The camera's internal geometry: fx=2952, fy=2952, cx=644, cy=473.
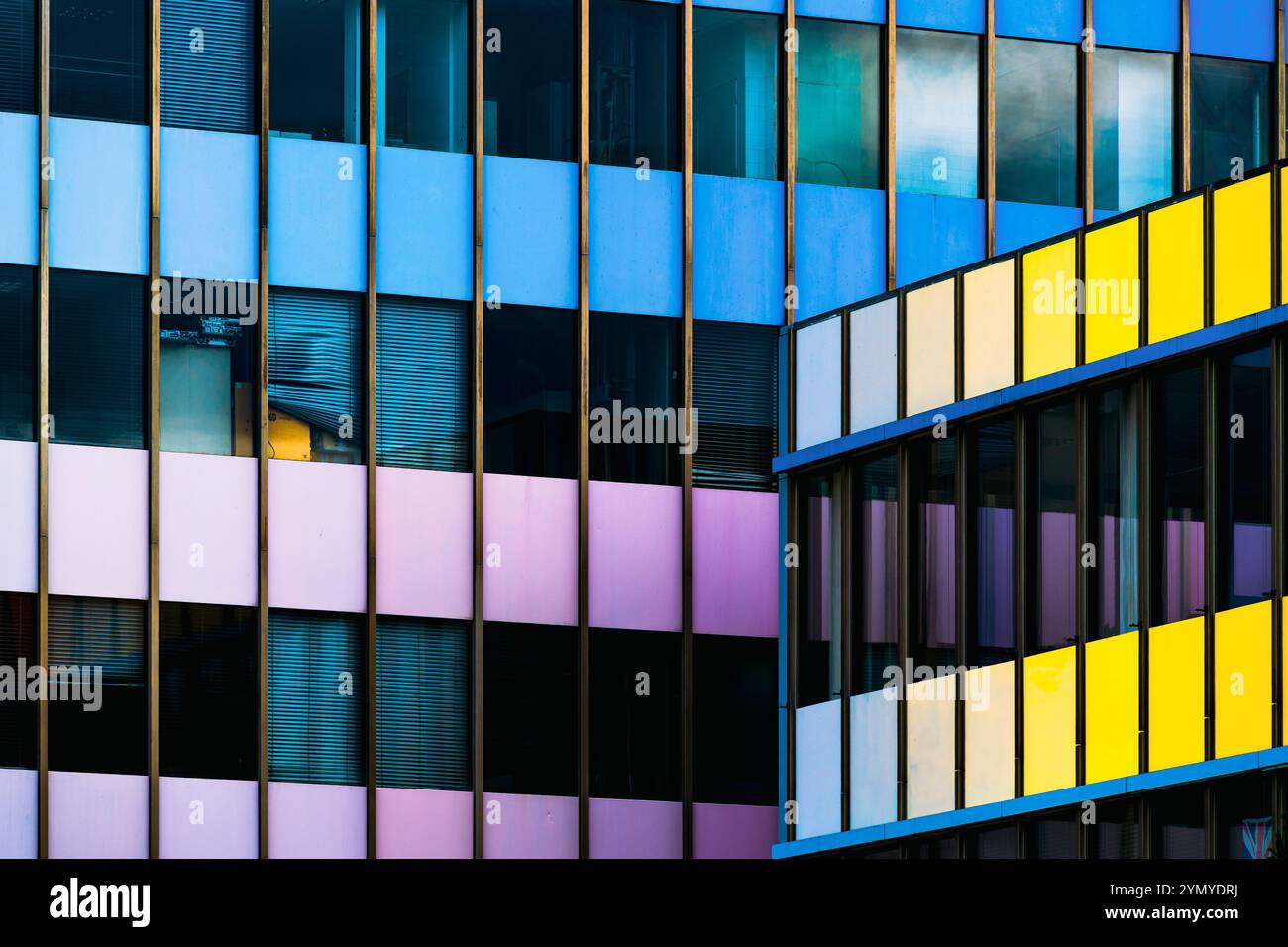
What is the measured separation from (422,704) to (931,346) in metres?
7.62

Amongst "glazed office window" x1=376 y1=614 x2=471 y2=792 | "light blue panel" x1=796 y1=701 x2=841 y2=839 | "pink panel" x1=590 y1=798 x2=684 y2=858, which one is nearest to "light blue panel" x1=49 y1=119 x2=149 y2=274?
"glazed office window" x1=376 y1=614 x2=471 y2=792

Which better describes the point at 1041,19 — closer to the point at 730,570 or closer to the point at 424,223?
the point at 730,570

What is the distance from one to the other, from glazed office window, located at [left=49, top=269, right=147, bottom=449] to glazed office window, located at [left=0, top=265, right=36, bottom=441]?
0.71ft

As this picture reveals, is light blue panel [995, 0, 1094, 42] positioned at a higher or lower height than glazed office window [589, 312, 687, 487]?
higher

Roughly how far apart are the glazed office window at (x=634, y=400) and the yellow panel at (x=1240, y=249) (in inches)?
382

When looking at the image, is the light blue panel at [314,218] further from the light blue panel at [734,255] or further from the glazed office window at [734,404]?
the glazed office window at [734,404]

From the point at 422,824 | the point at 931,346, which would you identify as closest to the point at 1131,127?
the point at 931,346

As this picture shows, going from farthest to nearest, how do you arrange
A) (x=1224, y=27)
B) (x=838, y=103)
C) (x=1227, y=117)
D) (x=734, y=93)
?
(x=1227, y=117) → (x=1224, y=27) → (x=838, y=103) → (x=734, y=93)

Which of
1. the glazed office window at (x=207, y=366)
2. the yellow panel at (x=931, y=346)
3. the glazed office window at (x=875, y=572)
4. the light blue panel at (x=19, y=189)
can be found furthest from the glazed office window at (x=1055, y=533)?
the light blue panel at (x=19, y=189)

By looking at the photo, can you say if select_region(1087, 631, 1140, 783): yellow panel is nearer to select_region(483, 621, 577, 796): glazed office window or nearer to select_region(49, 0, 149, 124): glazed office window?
select_region(483, 621, 577, 796): glazed office window

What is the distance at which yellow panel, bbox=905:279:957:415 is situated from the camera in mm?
29031

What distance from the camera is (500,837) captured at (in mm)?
33094

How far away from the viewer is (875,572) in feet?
97.8
